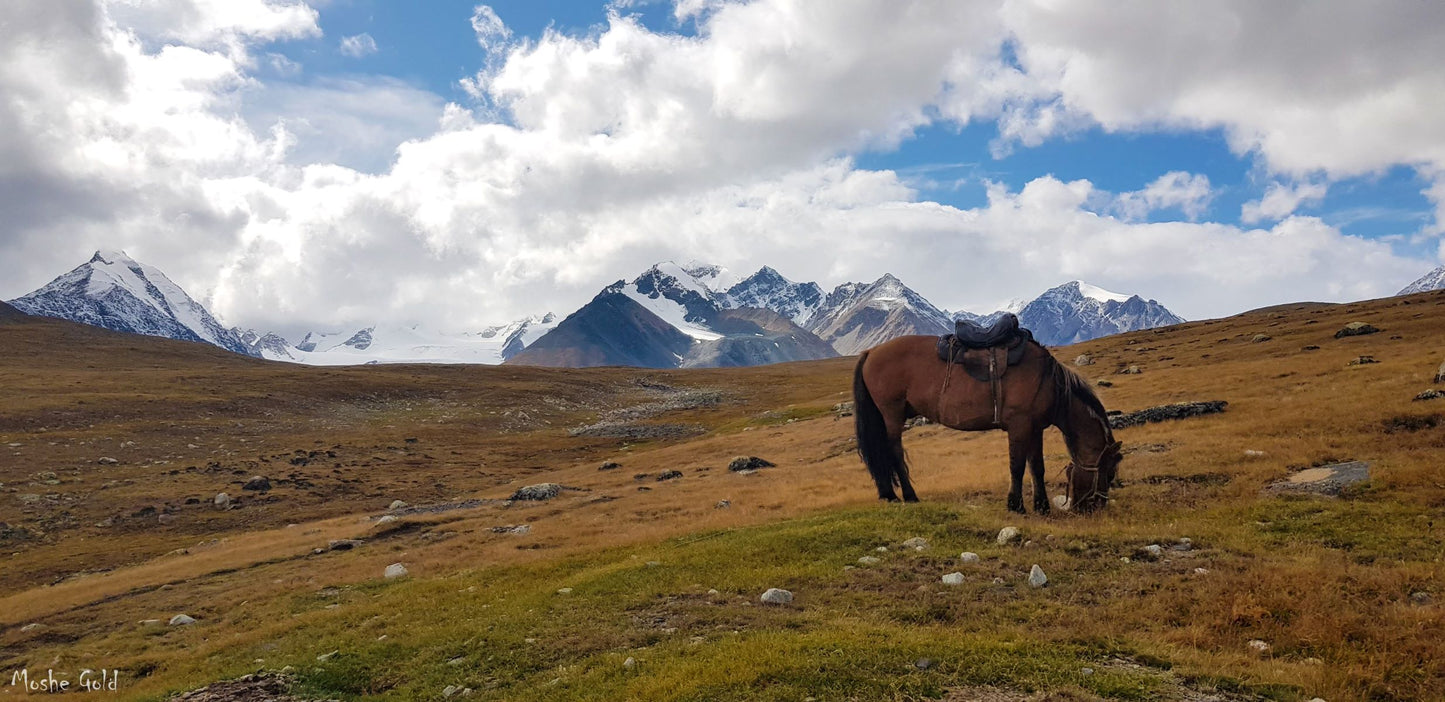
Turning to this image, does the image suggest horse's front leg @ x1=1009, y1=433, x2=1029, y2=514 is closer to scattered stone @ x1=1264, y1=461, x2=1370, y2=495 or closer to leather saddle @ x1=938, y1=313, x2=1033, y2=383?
leather saddle @ x1=938, y1=313, x2=1033, y2=383

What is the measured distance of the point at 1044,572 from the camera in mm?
10312

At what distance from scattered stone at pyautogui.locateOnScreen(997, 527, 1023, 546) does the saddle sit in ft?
9.17

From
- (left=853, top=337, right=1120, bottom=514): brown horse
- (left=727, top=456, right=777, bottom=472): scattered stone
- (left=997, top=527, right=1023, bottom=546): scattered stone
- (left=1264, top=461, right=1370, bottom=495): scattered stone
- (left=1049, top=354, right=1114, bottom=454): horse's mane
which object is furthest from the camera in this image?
(left=727, top=456, right=777, bottom=472): scattered stone

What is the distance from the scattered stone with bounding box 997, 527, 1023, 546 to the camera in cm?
1192

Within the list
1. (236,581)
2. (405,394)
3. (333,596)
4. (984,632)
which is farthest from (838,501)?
(405,394)

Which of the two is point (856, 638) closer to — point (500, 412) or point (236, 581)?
point (236, 581)

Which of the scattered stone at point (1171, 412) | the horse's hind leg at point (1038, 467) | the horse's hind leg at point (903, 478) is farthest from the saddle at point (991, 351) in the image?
the scattered stone at point (1171, 412)

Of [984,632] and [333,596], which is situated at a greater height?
[984,632]

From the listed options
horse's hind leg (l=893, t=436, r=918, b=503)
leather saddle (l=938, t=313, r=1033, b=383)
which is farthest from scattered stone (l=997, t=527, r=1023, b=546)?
horse's hind leg (l=893, t=436, r=918, b=503)

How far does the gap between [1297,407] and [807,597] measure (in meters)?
19.8

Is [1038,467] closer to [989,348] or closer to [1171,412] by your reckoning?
[989,348]

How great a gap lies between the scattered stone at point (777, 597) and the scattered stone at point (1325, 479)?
1068cm

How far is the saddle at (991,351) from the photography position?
14.3m

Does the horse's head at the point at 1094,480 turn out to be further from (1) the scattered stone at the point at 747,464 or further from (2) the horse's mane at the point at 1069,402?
(1) the scattered stone at the point at 747,464
